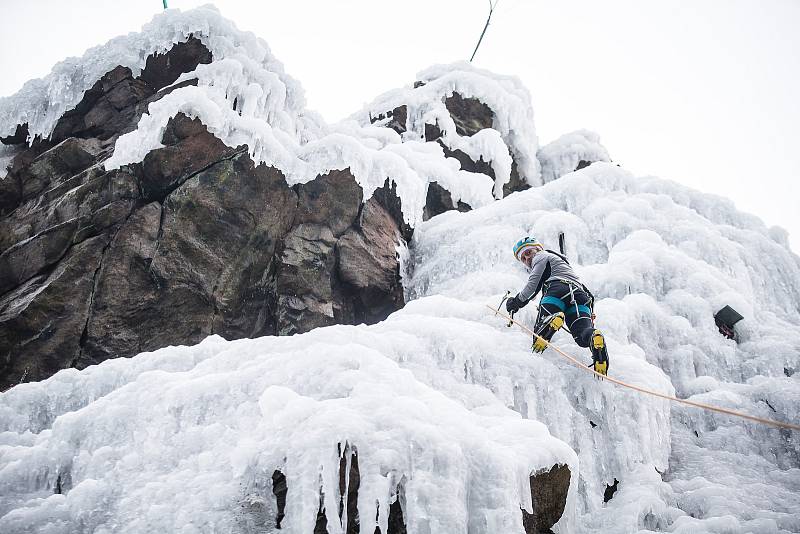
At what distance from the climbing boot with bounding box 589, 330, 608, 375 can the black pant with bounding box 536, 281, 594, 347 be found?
172mm

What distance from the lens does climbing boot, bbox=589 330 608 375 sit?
477cm

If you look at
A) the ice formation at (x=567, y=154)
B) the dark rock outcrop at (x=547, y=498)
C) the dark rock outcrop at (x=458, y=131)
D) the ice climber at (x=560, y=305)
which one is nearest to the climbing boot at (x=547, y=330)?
the ice climber at (x=560, y=305)

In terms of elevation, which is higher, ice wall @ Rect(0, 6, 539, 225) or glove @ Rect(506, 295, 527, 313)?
ice wall @ Rect(0, 6, 539, 225)

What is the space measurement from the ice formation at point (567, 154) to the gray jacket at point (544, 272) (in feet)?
38.1

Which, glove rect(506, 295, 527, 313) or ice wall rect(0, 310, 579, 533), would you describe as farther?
glove rect(506, 295, 527, 313)

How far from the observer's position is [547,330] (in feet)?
17.4

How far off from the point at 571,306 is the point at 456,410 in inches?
81.0

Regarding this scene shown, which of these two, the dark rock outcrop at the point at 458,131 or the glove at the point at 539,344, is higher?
the dark rock outcrop at the point at 458,131

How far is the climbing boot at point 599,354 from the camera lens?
477 centimetres

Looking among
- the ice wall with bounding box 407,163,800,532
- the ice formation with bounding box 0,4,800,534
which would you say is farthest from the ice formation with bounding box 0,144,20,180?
the ice wall with bounding box 407,163,800,532

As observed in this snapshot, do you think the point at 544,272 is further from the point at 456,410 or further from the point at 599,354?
the point at 456,410

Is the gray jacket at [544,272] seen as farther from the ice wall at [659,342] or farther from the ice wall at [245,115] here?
the ice wall at [245,115]

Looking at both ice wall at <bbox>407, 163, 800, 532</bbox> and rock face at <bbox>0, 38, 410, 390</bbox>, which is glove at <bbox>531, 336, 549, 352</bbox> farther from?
rock face at <bbox>0, 38, 410, 390</bbox>

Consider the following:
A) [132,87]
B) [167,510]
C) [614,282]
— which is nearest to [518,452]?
[167,510]
